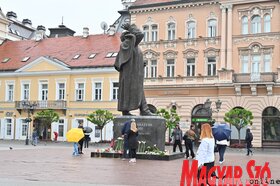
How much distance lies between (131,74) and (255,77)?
77.4 ft

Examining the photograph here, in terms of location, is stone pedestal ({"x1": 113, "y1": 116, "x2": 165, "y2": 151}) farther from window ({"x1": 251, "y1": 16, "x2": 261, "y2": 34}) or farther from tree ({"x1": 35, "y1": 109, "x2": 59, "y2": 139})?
tree ({"x1": 35, "y1": 109, "x2": 59, "y2": 139})

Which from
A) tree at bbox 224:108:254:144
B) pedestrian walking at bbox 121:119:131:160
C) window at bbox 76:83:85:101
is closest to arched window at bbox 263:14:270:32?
tree at bbox 224:108:254:144

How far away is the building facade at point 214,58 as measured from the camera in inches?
1543

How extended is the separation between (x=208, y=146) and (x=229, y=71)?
3176 cm

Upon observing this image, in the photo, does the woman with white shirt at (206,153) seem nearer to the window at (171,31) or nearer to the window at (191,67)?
the window at (191,67)

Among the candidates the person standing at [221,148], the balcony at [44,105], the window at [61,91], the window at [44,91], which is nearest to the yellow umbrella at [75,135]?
the person standing at [221,148]

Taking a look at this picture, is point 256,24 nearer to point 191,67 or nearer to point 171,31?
point 191,67

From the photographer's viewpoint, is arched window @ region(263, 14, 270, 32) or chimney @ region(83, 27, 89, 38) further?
chimney @ region(83, 27, 89, 38)

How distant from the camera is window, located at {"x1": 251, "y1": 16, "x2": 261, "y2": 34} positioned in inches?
1578

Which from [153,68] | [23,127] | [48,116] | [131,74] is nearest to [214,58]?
[153,68]

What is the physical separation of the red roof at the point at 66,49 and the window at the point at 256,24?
13.8 m

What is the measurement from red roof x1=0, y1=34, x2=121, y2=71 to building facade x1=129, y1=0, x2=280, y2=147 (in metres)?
5.01

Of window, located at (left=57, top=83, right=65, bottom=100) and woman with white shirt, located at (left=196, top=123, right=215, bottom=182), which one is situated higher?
window, located at (left=57, top=83, right=65, bottom=100)

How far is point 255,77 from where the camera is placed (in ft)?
128
